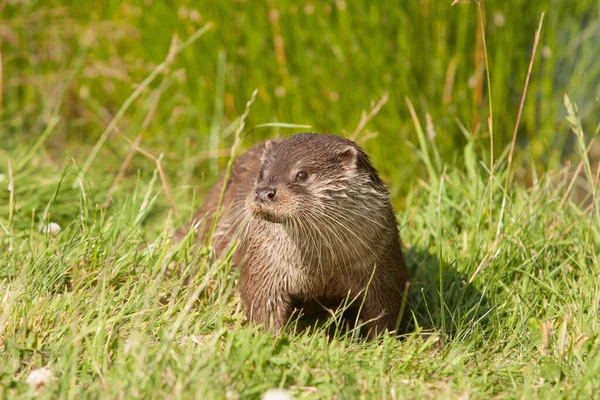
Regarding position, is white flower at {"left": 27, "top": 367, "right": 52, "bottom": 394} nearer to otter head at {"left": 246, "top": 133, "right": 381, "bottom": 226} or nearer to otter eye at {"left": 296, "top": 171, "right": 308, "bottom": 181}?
otter head at {"left": 246, "top": 133, "right": 381, "bottom": 226}

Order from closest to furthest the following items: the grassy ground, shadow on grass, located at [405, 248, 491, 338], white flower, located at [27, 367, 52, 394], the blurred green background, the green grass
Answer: white flower, located at [27, 367, 52, 394]
the green grass
the grassy ground
shadow on grass, located at [405, 248, 491, 338]
the blurred green background

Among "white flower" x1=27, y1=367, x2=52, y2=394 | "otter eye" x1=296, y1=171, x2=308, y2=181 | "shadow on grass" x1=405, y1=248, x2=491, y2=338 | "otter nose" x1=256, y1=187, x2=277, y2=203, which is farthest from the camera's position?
"shadow on grass" x1=405, y1=248, x2=491, y2=338

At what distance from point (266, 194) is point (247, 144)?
3.12 meters

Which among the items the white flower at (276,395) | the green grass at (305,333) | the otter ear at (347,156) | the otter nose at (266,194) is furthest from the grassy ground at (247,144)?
the otter ear at (347,156)

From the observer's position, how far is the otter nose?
9.76 feet

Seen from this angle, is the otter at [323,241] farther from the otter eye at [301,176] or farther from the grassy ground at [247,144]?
the grassy ground at [247,144]

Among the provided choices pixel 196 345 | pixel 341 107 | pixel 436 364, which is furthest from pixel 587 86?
pixel 196 345

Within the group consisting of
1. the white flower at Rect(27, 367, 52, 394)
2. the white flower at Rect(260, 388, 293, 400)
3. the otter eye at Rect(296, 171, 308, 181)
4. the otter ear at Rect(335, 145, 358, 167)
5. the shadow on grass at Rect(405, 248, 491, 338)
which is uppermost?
the otter ear at Rect(335, 145, 358, 167)

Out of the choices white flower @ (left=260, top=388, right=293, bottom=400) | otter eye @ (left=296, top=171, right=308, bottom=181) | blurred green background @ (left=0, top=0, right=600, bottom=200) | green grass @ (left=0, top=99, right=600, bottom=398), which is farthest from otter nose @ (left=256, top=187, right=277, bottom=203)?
blurred green background @ (left=0, top=0, right=600, bottom=200)

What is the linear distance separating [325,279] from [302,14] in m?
2.55

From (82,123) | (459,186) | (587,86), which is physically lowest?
(82,123)

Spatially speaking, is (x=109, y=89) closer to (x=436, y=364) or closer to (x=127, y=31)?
(x=127, y=31)

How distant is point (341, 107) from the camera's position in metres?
5.40

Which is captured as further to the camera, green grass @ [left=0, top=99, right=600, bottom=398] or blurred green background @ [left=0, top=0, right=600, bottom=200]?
blurred green background @ [left=0, top=0, right=600, bottom=200]
